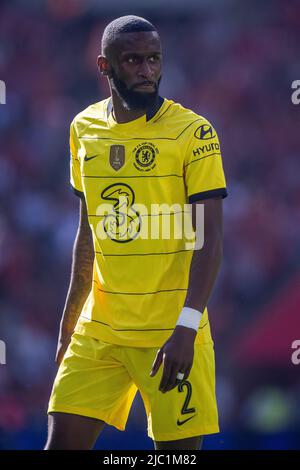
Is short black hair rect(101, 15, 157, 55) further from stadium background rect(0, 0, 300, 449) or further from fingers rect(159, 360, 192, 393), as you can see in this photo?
stadium background rect(0, 0, 300, 449)

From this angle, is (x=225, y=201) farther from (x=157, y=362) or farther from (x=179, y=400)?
(x=157, y=362)

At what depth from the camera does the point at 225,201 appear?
321 inches

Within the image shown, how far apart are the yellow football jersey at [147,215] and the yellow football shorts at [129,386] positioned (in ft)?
0.21

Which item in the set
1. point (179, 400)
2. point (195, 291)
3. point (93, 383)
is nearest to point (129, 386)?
point (93, 383)

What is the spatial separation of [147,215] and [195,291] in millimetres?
431

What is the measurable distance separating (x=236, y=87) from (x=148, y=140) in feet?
15.8

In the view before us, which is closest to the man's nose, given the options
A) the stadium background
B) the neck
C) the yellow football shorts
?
the neck

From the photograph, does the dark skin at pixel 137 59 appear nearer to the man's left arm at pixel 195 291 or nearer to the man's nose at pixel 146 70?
the man's nose at pixel 146 70

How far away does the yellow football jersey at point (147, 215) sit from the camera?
159 inches

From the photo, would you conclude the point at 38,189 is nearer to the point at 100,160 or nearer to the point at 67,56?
the point at 67,56

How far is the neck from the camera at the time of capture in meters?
4.17

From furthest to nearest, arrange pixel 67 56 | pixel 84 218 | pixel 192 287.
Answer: pixel 67 56 → pixel 84 218 → pixel 192 287

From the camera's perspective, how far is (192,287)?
151 inches

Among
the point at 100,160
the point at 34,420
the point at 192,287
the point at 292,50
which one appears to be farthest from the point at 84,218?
the point at 292,50
